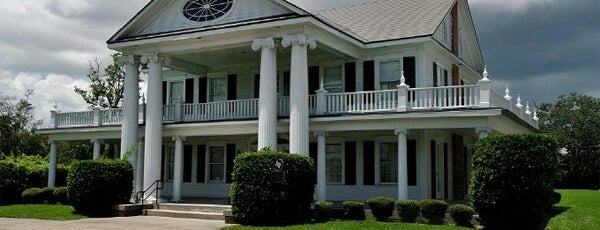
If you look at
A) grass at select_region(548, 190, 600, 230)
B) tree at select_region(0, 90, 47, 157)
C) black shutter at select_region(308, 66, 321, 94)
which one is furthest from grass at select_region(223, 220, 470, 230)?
tree at select_region(0, 90, 47, 157)

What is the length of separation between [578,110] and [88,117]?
181 feet

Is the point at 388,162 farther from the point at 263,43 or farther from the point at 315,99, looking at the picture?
the point at 263,43

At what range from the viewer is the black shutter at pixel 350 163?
24.2 meters

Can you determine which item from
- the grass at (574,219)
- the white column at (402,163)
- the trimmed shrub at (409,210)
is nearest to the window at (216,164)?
the white column at (402,163)

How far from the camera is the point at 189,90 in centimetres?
2934

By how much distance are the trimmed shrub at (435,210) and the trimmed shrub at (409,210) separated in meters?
0.29

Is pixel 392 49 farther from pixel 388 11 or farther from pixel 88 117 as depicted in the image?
pixel 88 117

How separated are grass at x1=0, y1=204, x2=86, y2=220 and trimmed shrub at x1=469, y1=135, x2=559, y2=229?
1317 cm

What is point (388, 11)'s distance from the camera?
27.6 meters

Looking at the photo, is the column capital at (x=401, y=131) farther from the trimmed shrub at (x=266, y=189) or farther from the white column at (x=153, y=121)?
the white column at (x=153, y=121)

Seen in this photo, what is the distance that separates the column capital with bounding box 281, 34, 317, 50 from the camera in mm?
21114

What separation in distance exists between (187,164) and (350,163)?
866 centimetres

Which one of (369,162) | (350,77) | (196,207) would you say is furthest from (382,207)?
(350,77)

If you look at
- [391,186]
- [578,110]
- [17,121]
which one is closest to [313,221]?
[391,186]
